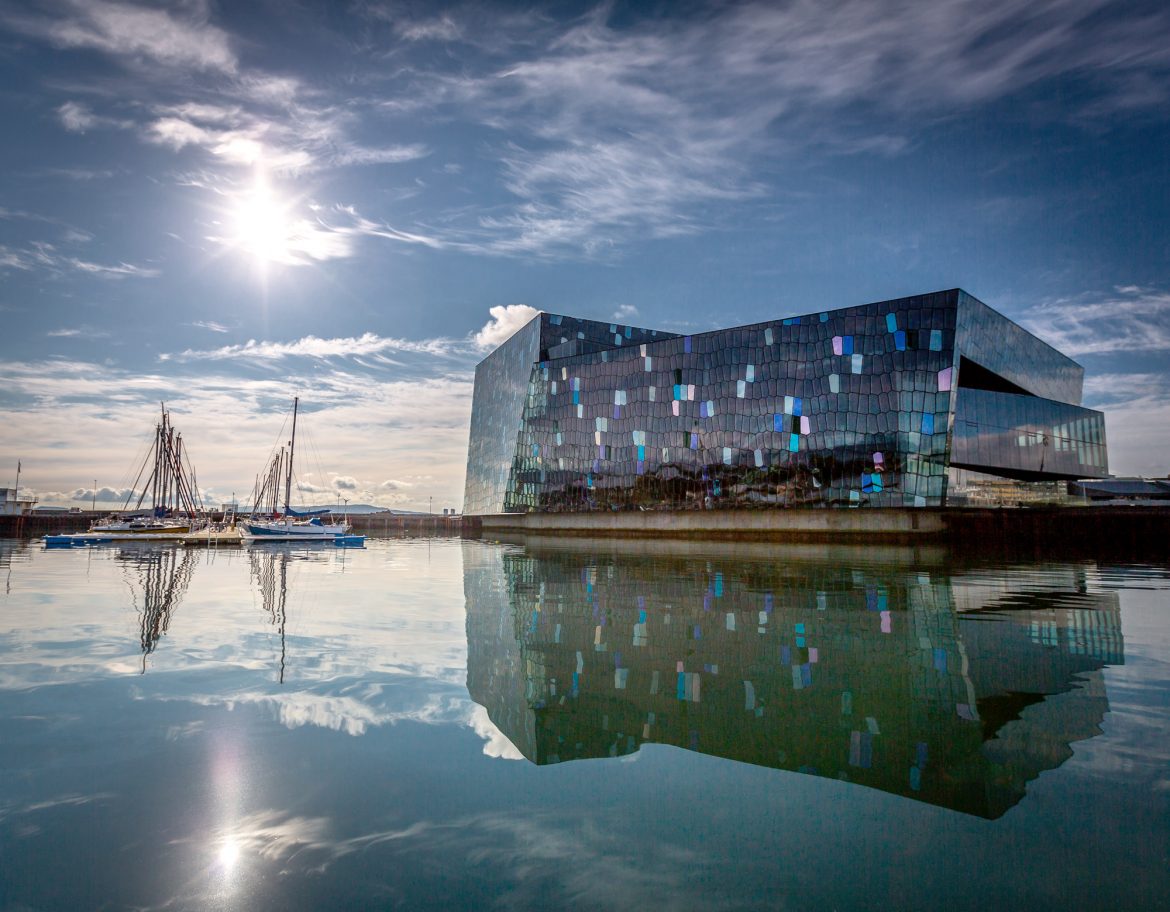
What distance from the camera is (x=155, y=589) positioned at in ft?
55.9

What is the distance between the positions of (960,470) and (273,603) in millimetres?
40133

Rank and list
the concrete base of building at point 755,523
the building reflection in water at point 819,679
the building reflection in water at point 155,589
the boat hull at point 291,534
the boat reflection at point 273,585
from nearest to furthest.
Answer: the building reflection in water at point 819,679 → the building reflection in water at point 155,589 → the boat reflection at point 273,585 → the concrete base of building at point 755,523 → the boat hull at point 291,534

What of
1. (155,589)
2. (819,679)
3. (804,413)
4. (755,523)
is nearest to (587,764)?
(819,679)

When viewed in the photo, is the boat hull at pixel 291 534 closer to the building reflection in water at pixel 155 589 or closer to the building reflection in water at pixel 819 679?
the building reflection in water at pixel 155 589

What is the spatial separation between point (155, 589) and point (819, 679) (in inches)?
616

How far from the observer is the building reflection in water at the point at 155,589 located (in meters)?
11.0

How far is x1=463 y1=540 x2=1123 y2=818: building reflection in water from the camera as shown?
17.7 ft

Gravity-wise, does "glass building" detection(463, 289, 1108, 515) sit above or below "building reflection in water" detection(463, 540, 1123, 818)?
above

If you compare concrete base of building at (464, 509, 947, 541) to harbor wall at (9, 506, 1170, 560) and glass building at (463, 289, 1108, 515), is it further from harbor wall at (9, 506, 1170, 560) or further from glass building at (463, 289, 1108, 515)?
glass building at (463, 289, 1108, 515)

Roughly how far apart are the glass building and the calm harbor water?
33061 millimetres

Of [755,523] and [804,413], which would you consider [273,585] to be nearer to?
[755,523]

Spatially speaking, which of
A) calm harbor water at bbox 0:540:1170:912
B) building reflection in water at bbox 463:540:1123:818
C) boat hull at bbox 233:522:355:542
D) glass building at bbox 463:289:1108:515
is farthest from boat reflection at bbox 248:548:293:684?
glass building at bbox 463:289:1108:515

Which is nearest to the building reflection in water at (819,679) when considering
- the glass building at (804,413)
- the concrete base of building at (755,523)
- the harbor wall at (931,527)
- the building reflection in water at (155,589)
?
the building reflection in water at (155,589)

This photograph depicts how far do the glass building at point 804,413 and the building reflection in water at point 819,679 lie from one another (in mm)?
27999
